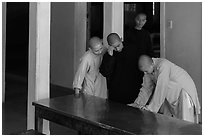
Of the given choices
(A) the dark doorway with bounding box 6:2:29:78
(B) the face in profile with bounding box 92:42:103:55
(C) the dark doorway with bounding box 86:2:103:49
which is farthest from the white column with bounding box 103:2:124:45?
(A) the dark doorway with bounding box 6:2:29:78

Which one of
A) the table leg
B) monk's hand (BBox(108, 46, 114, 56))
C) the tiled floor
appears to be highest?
monk's hand (BBox(108, 46, 114, 56))

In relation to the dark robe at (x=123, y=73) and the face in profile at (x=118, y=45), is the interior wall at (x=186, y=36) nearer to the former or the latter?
the dark robe at (x=123, y=73)

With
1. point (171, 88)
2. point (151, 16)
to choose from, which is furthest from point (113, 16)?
point (151, 16)

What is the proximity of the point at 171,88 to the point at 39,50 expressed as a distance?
1.33 metres

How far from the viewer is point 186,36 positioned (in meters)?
4.59

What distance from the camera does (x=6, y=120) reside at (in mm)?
4781

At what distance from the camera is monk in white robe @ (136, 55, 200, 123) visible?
3.05 metres

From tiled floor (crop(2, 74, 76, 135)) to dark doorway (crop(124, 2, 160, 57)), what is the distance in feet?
6.67

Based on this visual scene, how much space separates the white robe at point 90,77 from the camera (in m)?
3.41

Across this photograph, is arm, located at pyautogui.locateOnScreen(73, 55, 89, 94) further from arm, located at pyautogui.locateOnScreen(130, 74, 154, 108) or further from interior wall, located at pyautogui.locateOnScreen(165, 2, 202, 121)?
interior wall, located at pyautogui.locateOnScreen(165, 2, 202, 121)

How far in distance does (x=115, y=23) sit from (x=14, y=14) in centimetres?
623

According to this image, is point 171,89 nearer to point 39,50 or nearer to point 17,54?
point 39,50

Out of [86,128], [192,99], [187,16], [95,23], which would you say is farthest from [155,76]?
[95,23]

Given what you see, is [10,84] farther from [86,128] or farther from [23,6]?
[86,128]
